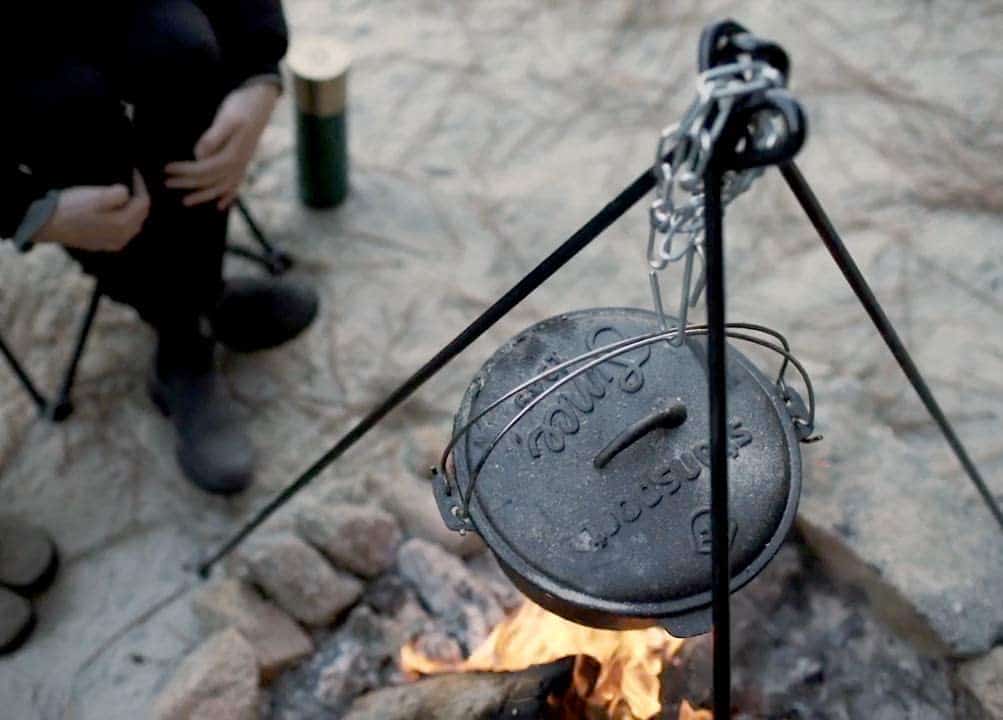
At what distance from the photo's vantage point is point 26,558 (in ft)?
7.07

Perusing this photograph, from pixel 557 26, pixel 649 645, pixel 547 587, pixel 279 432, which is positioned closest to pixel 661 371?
pixel 547 587

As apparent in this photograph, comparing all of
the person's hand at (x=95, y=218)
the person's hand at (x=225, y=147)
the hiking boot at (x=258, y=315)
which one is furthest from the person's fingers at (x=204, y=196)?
the hiking boot at (x=258, y=315)

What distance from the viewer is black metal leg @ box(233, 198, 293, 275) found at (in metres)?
2.80

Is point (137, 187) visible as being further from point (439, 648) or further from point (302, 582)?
point (439, 648)

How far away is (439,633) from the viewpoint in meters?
1.98

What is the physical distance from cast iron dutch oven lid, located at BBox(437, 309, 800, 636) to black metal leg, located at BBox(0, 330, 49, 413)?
156 cm

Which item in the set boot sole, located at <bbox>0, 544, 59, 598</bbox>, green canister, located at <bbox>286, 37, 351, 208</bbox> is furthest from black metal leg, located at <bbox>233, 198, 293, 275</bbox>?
boot sole, located at <bbox>0, 544, 59, 598</bbox>

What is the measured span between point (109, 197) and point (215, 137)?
0.90ft

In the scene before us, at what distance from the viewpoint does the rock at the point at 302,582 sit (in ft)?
6.59

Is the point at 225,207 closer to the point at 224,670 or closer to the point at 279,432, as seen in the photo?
the point at 279,432

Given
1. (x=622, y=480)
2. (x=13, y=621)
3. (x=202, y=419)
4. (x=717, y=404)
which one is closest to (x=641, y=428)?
(x=622, y=480)

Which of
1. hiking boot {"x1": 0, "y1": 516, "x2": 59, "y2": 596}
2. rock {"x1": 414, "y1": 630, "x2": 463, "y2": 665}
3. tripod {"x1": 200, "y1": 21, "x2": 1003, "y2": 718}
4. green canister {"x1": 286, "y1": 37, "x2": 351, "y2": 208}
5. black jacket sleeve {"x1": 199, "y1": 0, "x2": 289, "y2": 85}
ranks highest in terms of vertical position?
tripod {"x1": 200, "y1": 21, "x2": 1003, "y2": 718}

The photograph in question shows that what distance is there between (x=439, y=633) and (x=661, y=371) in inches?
36.6

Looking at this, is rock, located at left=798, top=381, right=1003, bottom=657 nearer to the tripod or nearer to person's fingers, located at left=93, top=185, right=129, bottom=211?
the tripod
